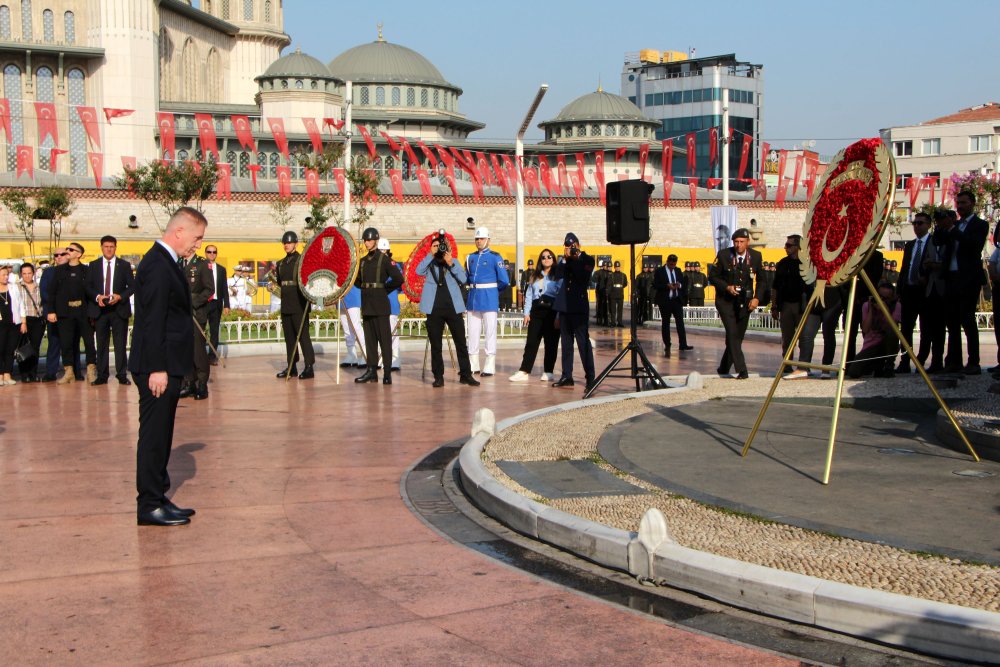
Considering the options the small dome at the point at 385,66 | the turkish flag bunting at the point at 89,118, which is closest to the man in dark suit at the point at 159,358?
the turkish flag bunting at the point at 89,118

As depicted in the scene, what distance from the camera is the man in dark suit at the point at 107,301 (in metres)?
15.2

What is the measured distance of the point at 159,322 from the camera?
717cm

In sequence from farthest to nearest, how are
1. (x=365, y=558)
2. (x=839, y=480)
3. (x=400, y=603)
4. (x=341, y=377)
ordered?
1. (x=341, y=377)
2. (x=839, y=480)
3. (x=365, y=558)
4. (x=400, y=603)

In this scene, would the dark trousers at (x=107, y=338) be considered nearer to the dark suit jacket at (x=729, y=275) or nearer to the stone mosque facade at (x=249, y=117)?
the dark suit jacket at (x=729, y=275)

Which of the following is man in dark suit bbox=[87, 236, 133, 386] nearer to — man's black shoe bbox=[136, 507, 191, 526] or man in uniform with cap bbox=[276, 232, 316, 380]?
man in uniform with cap bbox=[276, 232, 316, 380]

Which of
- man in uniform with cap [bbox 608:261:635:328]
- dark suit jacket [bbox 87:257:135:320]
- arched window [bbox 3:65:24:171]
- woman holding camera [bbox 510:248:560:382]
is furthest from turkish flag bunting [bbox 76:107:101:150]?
woman holding camera [bbox 510:248:560:382]

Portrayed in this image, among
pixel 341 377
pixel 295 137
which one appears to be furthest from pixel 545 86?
pixel 295 137

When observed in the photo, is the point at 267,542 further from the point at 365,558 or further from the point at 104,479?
the point at 104,479

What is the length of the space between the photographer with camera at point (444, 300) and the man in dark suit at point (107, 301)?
4.08m

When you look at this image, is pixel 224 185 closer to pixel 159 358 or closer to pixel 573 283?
pixel 573 283

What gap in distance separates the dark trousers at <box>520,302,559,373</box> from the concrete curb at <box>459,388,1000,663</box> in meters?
8.31

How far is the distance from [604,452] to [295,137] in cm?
5888

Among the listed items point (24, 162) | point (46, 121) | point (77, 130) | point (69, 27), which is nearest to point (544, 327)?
point (24, 162)

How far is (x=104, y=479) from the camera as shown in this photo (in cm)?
852
